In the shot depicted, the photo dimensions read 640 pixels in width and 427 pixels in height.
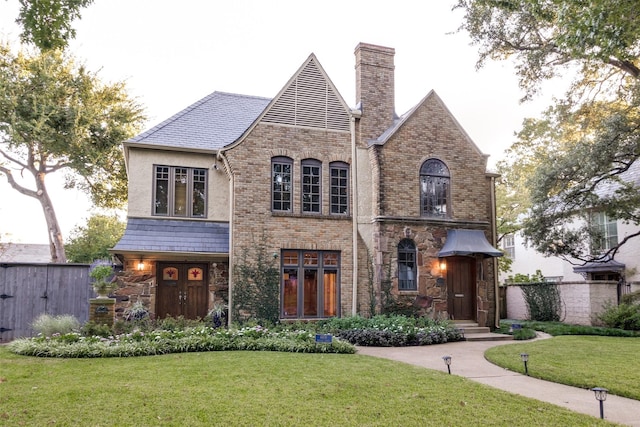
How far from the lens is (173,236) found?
15203mm

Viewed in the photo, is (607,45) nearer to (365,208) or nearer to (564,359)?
(564,359)

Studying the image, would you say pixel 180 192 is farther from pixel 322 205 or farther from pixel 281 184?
pixel 322 205

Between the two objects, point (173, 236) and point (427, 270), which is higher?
point (173, 236)

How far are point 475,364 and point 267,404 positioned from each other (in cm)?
525

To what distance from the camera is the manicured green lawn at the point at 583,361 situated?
8273 millimetres

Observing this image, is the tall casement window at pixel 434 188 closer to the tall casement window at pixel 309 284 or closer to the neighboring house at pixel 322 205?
the neighboring house at pixel 322 205

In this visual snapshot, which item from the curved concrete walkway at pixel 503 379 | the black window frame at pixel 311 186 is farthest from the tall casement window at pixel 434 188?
the curved concrete walkway at pixel 503 379

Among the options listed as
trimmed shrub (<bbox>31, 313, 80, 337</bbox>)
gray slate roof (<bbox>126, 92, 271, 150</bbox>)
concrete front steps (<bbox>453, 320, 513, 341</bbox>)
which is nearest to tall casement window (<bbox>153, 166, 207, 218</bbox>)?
gray slate roof (<bbox>126, 92, 271, 150</bbox>)

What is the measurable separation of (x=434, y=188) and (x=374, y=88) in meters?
3.75

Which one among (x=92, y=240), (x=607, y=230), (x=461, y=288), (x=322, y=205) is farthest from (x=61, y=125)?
(x=607, y=230)

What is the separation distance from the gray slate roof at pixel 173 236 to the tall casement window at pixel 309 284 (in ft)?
6.54

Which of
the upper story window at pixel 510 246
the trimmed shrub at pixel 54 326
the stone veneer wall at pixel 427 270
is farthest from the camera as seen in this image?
the upper story window at pixel 510 246

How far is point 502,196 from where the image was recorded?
28594 millimetres

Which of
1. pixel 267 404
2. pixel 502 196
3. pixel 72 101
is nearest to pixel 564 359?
pixel 267 404
